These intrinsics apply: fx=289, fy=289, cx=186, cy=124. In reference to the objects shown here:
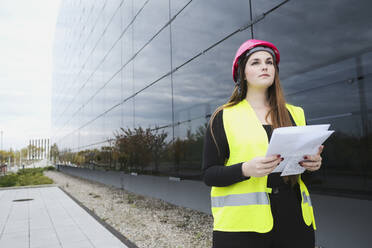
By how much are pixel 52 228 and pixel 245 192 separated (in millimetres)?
5994

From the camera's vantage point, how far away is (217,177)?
4.92ft

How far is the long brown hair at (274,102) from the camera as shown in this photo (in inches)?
64.1

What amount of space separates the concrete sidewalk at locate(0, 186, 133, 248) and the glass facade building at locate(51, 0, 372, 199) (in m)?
2.66

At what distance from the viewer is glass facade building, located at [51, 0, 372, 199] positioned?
12.5ft

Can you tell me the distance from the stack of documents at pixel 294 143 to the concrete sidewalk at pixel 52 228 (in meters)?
4.15

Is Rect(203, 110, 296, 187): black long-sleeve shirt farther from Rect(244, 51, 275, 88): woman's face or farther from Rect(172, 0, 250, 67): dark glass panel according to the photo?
Rect(172, 0, 250, 67): dark glass panel

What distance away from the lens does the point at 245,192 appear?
59.3 inches

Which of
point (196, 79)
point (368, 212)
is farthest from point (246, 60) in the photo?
point (196, 79)

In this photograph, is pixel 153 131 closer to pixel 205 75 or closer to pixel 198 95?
pixel 198 95

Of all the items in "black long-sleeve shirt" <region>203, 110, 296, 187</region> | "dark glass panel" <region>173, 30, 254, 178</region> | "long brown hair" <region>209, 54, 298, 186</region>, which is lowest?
"black long-sleeve shirt" <region>203, 110, 296, 187</region>

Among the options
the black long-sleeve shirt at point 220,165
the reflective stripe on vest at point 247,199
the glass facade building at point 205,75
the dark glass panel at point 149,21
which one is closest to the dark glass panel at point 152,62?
the glass facade building at point 205,75

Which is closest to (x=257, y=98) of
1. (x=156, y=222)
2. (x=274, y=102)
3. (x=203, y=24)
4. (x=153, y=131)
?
(x=274, y=102)

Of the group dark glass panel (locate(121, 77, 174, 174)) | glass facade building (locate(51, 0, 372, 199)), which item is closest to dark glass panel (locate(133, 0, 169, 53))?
glass facade building (locate(51, 0, 372, 199))

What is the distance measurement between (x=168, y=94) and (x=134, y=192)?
15.4 feet
